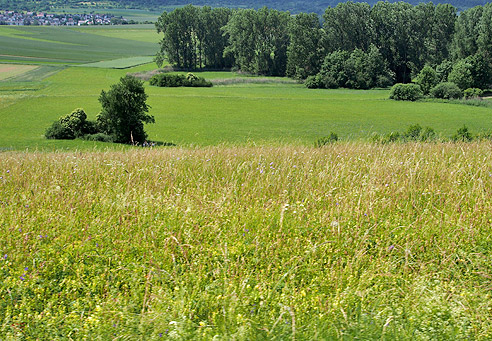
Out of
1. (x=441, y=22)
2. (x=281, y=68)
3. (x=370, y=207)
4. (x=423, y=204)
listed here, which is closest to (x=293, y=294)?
(x=370, y=207)

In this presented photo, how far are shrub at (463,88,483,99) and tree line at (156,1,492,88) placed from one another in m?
4.28

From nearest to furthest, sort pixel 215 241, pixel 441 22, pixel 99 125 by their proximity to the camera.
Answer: pixel 215 241
pixel 99 125
pixel 441 22

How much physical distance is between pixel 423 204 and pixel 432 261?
4.56 feet

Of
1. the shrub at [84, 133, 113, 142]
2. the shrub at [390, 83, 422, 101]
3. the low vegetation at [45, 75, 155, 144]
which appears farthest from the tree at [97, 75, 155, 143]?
the shrub at [390, 83, 422, 101]

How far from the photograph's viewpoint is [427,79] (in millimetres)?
89062

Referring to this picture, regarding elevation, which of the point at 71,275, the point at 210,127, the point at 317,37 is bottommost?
the point at 210,127

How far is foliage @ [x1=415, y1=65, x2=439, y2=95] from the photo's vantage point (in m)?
88.5

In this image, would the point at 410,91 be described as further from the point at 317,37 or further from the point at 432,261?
the point at 432,261

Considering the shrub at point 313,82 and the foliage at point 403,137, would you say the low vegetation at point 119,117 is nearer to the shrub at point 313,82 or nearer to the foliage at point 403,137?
the foliage at point 403,137

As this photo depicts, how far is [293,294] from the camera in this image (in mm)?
3486

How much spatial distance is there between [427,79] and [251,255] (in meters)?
92.7

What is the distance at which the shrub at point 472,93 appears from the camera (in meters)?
82.9

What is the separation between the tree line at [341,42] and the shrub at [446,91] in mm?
4702

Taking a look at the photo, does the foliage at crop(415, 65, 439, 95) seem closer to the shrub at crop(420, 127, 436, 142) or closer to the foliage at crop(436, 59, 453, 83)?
the foliage at crop(436, 59, 453, 83)
